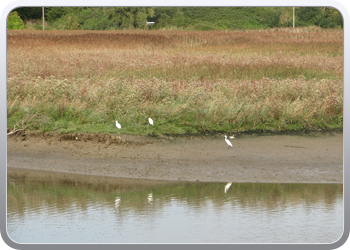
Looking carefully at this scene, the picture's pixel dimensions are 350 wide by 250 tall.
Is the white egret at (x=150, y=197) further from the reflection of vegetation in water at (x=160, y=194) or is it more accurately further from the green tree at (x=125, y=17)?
the green tree at (x=125, y=17)

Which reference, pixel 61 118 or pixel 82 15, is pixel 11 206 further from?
pixel 82 15

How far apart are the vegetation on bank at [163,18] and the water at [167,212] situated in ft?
57.4

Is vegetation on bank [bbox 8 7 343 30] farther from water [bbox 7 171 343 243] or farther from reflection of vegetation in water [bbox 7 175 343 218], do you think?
water [bbox 7 171 343 243]

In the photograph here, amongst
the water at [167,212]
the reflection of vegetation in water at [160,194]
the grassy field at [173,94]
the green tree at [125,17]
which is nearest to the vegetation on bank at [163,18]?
the green tree at [125,17]

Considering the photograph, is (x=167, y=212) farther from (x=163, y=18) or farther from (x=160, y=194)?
(x=163, y=18)

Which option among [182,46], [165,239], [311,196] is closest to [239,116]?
[311,196]

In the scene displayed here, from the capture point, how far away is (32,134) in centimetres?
1066

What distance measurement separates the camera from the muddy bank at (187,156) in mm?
8773

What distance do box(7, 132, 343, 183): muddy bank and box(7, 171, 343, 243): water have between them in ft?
1.54

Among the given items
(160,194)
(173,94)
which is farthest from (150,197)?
(173,94)

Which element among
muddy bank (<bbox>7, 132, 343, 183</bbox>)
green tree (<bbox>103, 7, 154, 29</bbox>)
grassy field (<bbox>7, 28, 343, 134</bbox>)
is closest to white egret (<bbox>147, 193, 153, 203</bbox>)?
muddy bank (<bbox>7, 132, 343, 183</bbox>)

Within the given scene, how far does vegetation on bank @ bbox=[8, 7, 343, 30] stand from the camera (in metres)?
26.2

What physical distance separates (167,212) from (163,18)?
24.2 m

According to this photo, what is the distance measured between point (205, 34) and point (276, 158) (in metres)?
17.1
